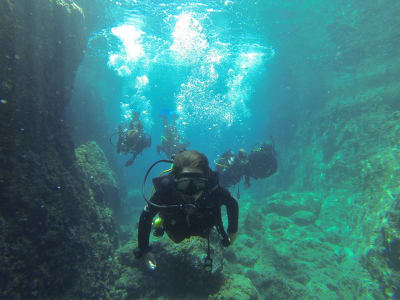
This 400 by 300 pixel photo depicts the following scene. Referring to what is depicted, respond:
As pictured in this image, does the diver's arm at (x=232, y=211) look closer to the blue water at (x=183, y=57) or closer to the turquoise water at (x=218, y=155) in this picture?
the turquoise water at (x=218, y=155)

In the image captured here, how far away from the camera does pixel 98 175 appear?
9.63 metres

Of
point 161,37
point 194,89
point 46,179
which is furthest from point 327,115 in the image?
point 194,89

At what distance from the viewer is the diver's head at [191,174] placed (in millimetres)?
2445

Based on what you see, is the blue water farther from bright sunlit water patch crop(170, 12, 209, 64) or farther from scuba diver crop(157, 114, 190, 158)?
scuba diver crop(157, 114, 190, 158)

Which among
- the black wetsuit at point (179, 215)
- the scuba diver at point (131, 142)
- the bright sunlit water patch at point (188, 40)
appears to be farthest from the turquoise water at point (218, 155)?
the black wetsuit at point (179, 215)

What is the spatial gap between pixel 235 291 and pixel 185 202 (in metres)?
2.91

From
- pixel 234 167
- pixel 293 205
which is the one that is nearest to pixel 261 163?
pixel 234 167

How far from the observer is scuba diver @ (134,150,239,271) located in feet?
8.12

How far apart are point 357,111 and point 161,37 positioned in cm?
1762

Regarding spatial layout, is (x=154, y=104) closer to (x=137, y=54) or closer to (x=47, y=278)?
(x=137, y=54)

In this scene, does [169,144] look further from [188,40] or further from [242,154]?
[188,40]

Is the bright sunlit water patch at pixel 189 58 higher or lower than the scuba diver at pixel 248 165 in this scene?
higher

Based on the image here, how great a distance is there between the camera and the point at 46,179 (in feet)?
15.5

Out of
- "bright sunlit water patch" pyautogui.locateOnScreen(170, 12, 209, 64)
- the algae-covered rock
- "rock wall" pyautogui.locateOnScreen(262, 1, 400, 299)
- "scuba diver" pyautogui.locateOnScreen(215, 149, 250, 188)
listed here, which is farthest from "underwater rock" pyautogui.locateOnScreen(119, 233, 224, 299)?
"bright sunlit water patch" pyautogui.locateOnScreen(170, 12, 209, 64)
